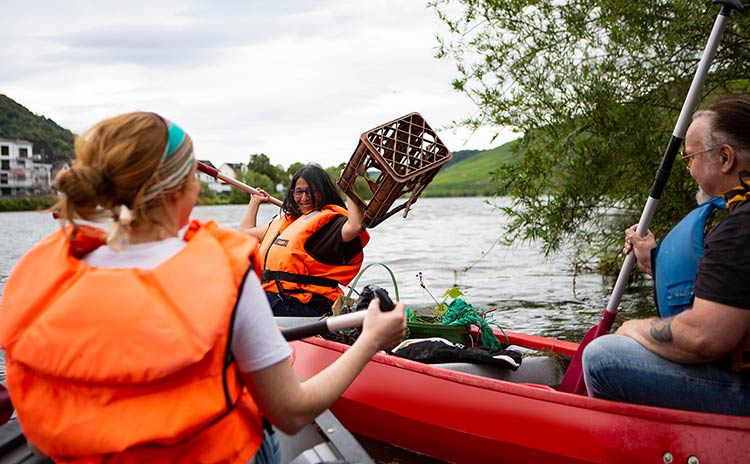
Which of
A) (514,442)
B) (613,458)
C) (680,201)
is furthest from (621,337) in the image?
(680,201)

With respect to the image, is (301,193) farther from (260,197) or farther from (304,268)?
(260,197)

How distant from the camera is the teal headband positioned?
1.52 metres

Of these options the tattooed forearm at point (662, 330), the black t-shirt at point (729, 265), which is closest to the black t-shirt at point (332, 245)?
the tattooed forearm at point (662, 330)

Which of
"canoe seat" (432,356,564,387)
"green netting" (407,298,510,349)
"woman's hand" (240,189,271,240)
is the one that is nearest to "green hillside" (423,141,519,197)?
"woman's hand" (240,189,271,240)

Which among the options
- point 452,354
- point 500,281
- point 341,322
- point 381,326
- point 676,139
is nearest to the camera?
point 381,326

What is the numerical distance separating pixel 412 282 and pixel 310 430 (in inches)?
389

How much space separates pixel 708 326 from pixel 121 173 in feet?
6.23

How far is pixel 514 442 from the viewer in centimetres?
350

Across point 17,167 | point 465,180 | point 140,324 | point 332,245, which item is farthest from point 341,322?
point 465,180

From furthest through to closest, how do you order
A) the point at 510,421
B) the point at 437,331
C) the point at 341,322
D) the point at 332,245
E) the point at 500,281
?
1. the point at 500,281
2. the point at 332,245
3. the point at 437,331
4. the point at 510,421
5. the point at 341,322

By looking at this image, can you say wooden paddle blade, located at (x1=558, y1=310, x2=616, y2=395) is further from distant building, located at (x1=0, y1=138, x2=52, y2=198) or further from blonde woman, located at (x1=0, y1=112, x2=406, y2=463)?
distant building, located at (x1=0, y1=138, x2=52, y2=198)

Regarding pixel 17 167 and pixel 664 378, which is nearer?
pixel 664 378

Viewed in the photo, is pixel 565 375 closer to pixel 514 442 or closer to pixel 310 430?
pixel 514 442

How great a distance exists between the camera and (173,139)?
1.53 meters
